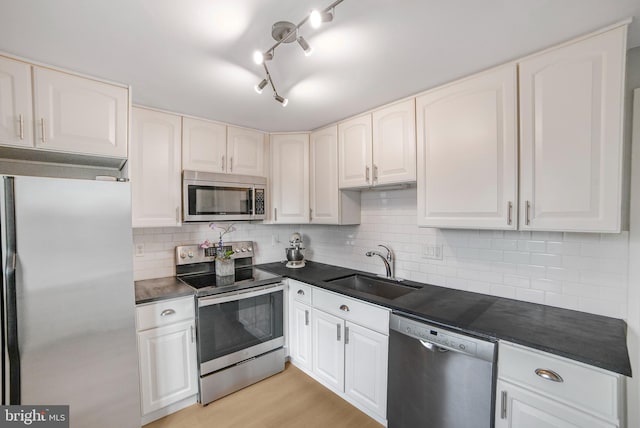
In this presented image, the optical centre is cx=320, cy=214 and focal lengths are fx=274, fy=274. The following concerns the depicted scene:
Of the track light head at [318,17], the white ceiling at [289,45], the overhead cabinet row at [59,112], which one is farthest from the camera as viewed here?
the overhead cabinet row at [59,112]

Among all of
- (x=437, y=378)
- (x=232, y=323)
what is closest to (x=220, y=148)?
(x=232, y=323)

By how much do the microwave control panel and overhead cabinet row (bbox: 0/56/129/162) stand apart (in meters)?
1.13

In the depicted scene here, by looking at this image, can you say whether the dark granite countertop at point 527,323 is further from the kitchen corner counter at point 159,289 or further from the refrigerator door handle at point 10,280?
the refrigerator door handle at point 10,280

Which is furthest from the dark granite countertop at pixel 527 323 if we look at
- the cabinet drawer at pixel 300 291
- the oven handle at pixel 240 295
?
the oven handle at pixel 240 295

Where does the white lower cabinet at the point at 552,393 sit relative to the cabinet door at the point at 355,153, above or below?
below

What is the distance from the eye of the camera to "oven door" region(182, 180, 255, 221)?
2268 millimetres

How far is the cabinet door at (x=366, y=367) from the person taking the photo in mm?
1796

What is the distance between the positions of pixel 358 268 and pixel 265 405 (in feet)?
4.49

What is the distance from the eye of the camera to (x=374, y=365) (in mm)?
1841

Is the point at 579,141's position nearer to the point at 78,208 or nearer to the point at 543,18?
the point at 543,18

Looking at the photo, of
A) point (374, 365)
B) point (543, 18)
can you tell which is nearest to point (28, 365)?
point (374, 365)

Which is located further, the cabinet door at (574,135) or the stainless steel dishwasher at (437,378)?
the stainless steel dishwasher at (437,378)

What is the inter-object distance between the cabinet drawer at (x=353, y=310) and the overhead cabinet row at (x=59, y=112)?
172 cm

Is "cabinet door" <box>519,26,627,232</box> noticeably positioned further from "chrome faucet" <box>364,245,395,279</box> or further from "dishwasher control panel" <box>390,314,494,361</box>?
"chrome faucet" <box>364,245,395,279</box>
